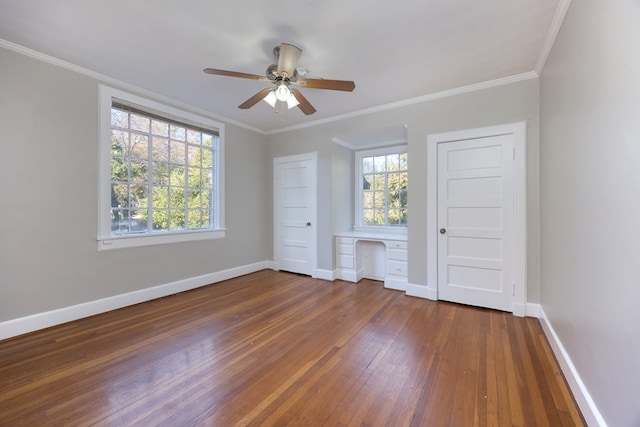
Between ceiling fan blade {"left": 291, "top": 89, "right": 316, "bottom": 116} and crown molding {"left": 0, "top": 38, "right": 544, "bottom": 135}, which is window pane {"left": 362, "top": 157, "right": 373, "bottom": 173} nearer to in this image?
crown molding {"left": 0, "top": 38, "right": 544, "bottom": 135}

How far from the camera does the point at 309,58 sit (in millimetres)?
2469

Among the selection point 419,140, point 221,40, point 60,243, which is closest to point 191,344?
point 60,243

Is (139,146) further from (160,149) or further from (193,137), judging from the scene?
(193,137)

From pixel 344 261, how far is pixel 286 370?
2.42 meters

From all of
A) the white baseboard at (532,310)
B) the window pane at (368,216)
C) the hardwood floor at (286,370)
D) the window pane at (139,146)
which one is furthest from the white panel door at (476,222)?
the window pane at (139,146)

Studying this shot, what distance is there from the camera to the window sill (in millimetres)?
2891

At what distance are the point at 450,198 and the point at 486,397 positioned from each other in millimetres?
2118

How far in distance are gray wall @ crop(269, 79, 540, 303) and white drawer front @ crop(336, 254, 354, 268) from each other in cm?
13

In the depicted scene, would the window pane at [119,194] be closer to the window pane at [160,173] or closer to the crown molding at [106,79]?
the window pane at [160,173]

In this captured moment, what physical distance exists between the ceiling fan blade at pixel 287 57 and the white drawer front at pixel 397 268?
2.80m

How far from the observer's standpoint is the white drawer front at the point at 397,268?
3702 millimetres

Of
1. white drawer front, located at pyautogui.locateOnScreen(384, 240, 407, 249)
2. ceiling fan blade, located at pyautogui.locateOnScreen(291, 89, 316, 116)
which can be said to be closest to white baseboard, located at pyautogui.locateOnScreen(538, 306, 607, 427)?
white drawer front, located at pyautogui.locateOnScreen(384, 240, 407, 249)

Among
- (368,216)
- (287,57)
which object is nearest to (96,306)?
(287,57)

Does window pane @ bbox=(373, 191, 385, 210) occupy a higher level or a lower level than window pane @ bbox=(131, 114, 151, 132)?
lower
